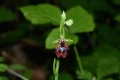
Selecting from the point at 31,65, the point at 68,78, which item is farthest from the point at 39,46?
the point at 68,78

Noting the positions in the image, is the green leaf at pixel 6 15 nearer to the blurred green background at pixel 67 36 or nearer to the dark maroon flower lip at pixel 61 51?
the blurred green background at pixel 67 36

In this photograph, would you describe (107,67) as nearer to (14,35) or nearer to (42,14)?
(42,14)

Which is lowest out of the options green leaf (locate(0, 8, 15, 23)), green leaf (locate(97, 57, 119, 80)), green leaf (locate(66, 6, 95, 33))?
green leaf (locate(97, 57, 119, 80))

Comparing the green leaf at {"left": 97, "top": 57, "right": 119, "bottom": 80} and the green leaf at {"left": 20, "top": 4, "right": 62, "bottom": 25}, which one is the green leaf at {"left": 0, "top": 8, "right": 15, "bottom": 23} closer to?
the green leaf at {"left": 20, "top": 4, "right": 62, "bottom": 25}

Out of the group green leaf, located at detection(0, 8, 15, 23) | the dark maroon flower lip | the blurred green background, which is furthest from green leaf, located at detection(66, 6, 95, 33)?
green leaf, located at detection(0, 8, 15, 23)

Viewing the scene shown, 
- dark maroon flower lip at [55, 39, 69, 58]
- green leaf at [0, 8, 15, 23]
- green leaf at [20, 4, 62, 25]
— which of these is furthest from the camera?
green leaf at [0, 8, 15, 23]

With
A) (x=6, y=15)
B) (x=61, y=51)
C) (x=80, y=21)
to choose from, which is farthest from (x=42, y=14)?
(x=6, y=15)

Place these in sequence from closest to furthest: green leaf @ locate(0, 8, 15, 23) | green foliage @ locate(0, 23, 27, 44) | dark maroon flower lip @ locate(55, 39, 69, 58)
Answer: dark maroon flower lip @ locate(55, 39, 69, 58), green leaf @ locate(0, 8, 15, 23), green foliage @ locate(0, 23, 27, 44)

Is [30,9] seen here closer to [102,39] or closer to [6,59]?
[102,39]

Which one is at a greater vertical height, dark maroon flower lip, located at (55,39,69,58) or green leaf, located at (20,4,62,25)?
green leaf, located at (20,4,62,25)
